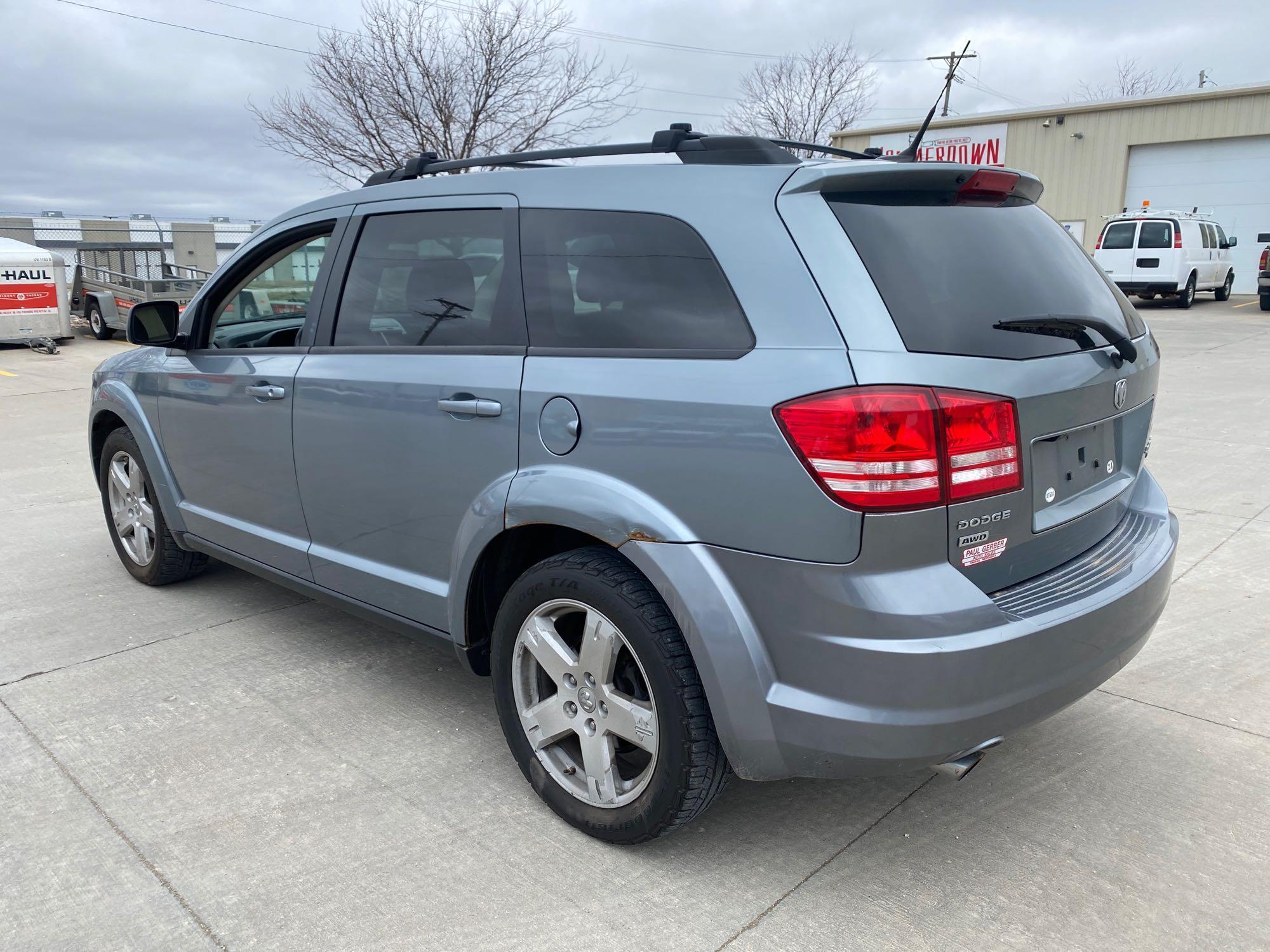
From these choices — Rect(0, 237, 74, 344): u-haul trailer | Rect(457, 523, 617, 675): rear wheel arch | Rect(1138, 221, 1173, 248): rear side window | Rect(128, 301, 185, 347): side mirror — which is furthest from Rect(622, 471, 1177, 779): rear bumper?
Rect(1138, 221, 1173, 248): rear side window

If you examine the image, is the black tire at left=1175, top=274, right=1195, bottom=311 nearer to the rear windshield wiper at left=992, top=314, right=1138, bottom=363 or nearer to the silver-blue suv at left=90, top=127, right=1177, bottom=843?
the silver-blue suv at left=90, top=127, right=1177, bottom=843

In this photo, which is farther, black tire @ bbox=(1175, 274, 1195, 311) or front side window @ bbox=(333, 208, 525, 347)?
black tire @ bbox=(1175, 274, 1195, 311)

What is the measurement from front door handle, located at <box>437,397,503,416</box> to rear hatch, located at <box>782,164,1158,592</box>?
103cm

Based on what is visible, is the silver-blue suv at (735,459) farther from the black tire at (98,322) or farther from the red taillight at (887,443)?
the black tire at (98,322)

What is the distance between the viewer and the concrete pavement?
2.42m

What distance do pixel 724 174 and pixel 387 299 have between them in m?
1.32

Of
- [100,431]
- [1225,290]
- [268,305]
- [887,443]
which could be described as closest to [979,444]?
[887,443]

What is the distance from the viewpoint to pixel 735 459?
227 centimetres

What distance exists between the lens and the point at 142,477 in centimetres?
463

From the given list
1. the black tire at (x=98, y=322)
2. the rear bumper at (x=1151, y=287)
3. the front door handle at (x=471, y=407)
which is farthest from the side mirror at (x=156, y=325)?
the rear bumper at (x=1151, y=287)

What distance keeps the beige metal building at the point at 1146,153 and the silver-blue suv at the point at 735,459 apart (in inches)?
955

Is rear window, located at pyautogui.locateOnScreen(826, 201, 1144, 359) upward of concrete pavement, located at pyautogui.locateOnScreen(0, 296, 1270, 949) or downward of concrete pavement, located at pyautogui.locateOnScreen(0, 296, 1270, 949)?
upward

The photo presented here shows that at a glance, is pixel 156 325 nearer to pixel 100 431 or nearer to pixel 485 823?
pixel 100 431

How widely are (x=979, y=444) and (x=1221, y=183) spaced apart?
2900 cm
